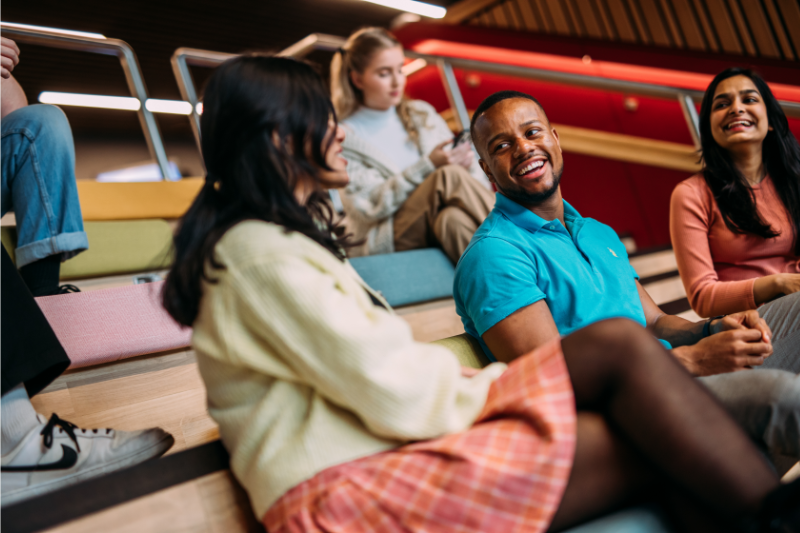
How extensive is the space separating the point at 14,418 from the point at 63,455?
10cm

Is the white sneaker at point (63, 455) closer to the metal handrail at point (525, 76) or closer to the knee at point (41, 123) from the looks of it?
the knee at point (41, 123)

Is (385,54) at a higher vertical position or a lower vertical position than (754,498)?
higher

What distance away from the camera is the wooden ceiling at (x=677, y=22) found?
376 centimetres

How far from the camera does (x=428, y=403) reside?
82 cm

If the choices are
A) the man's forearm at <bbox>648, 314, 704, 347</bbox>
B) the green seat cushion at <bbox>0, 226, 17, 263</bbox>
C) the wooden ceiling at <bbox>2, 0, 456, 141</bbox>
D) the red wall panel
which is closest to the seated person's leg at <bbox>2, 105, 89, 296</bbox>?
the green seat cushion at <bbox>0, 226, 17, 263</bbox>

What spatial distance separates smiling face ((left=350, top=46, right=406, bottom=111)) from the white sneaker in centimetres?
178

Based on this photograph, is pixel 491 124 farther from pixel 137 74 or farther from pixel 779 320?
pixel 137 74

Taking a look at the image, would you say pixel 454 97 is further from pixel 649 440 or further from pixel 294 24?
pixel 294 24

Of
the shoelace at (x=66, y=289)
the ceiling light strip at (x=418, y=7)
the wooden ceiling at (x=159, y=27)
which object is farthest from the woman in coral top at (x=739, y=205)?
the wooden ceiling at (x=159, y=27)

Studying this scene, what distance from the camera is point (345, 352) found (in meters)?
0.79

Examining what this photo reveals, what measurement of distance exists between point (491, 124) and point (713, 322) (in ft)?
2.23

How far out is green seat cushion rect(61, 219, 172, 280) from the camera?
2248 millimetres

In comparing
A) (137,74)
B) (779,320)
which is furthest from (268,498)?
(137,74)

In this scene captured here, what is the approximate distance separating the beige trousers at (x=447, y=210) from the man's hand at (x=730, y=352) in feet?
3.53
